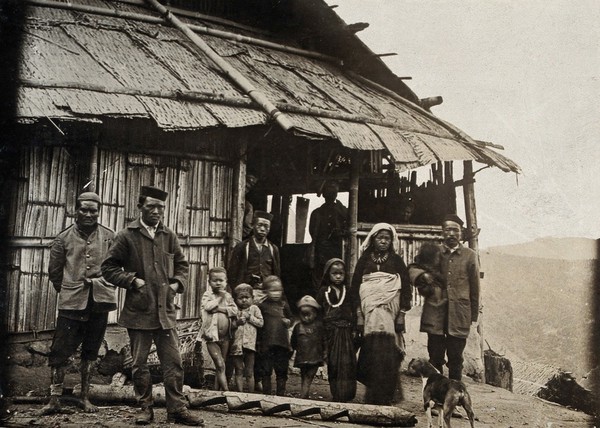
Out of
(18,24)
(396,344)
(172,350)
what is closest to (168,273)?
(172,350)

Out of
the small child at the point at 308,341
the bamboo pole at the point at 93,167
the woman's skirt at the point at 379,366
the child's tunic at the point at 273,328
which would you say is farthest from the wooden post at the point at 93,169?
the woman's skirt at the point at 379,366

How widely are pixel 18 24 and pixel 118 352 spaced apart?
12.1ft

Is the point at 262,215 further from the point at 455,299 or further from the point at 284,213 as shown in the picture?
the point at 284,213

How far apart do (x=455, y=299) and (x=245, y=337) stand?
2331 mm

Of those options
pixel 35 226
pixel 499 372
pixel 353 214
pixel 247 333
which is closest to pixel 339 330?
pixel 247 333

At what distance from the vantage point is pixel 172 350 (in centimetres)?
488

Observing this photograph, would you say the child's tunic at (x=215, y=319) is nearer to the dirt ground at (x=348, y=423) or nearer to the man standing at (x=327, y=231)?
the dirt ground at (x=348, y=423)

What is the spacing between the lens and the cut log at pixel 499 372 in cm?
842

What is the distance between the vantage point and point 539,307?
1516 centimetres

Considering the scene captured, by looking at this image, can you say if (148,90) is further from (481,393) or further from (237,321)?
(481,393)

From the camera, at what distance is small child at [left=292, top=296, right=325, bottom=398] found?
5996mm

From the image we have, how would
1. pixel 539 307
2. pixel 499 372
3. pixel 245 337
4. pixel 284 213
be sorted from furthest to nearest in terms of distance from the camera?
pixel 539 307 → pixel 284 213 → pixel 499 372 → pixel 245 337

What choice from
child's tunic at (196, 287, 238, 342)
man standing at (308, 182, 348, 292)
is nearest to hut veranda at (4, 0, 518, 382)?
man standing at (308, 182, 348, 292)

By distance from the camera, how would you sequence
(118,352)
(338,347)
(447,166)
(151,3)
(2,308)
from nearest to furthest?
1. (2,308)
2. (338,347)
3. (118,352)
4. (151,3)
5. (447,166)
